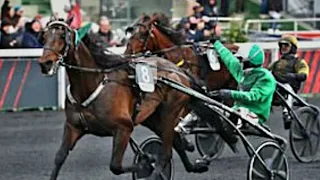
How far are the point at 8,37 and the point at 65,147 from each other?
10.6 metres

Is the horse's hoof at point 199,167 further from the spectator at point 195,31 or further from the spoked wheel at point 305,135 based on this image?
the spectator at point 195,31

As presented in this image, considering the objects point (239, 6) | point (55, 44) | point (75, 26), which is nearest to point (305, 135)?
point (55, 44)

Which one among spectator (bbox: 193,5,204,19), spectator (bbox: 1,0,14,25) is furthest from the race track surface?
spectator (bbox: 193,5,204,19)

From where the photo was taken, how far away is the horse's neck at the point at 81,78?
897cm

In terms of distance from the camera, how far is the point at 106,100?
9.00 m

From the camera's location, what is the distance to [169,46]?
42.1 feet

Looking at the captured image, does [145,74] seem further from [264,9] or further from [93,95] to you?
[264,9]

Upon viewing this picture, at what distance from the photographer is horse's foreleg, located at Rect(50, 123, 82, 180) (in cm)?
894

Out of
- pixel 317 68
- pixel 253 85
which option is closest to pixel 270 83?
pixel 253 85

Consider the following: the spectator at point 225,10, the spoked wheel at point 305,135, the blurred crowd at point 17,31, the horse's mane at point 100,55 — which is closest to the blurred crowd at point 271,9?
the spectator at point 225,10

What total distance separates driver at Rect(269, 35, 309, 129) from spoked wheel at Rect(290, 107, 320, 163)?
191 millimetres

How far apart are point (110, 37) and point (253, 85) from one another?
33.9 ft

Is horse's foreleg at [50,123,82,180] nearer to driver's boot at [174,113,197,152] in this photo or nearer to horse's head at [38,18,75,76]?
horse's head at [38,18,75,76]

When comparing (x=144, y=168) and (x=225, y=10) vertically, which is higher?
(x=144, y=168)
